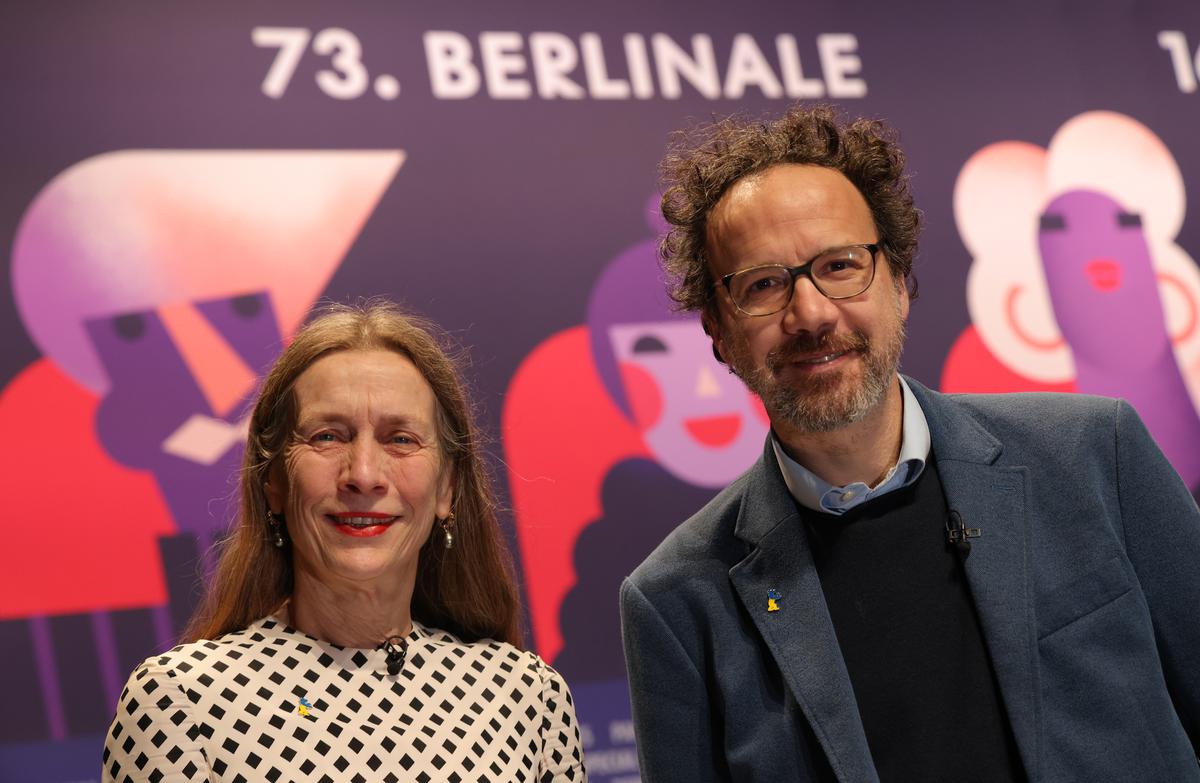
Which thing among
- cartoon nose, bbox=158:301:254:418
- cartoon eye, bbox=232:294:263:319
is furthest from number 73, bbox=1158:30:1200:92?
cartoon nose, bbox=158:301:254:418

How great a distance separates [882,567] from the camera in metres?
2.36

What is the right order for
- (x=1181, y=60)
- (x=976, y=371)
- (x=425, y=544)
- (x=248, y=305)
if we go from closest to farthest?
(x=425, y=544), (x=248, y=305), (x=976, y=371), (x=1181, y=60)

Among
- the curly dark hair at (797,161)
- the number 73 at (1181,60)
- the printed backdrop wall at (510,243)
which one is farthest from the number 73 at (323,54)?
the number 73 at (1181,60)

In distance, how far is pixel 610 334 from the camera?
4.47 m

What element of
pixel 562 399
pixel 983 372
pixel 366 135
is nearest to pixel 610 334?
pixel 562 399

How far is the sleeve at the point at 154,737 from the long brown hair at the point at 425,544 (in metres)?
0.25

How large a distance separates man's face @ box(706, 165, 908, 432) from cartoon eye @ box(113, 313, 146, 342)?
2259mm

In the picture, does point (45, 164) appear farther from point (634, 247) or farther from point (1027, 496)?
point (1027, 496)

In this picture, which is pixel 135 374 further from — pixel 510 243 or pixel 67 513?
pixel 510 243

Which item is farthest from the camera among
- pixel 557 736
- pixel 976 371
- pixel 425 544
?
pixel 976 371

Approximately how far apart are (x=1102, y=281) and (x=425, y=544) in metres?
3.20

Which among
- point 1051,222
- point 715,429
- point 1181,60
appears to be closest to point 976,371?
point 1051,222

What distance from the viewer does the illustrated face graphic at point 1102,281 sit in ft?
15.9

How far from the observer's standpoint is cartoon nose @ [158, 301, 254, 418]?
4102mm
